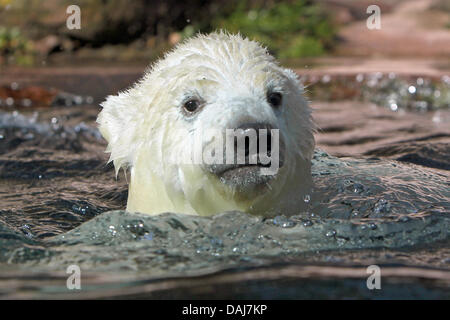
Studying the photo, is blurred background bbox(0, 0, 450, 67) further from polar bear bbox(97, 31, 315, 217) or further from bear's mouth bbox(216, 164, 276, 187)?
bear's mouth bbox(216, 164, 276, 187)

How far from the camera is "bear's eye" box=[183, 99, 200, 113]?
3.80 meters

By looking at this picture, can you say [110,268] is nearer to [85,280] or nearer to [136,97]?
[85,280]

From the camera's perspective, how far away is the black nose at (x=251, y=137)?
3.33m

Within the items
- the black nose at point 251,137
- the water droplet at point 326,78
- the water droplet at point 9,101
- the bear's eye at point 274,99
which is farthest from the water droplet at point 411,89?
the black nose at point 251,137

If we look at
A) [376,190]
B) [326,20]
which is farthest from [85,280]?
[326,20]

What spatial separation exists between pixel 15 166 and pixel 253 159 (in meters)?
3.32

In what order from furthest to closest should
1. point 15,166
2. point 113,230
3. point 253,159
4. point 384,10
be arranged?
point 384,10 < point 15,166 < point 113,230 < point 253,159

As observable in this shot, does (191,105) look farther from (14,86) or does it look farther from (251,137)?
(14,86)

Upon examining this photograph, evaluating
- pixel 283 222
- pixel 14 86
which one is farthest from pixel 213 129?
pixel 14 86

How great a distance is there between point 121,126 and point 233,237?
116cm

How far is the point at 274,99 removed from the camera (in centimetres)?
384

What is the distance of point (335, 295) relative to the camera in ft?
9.35
